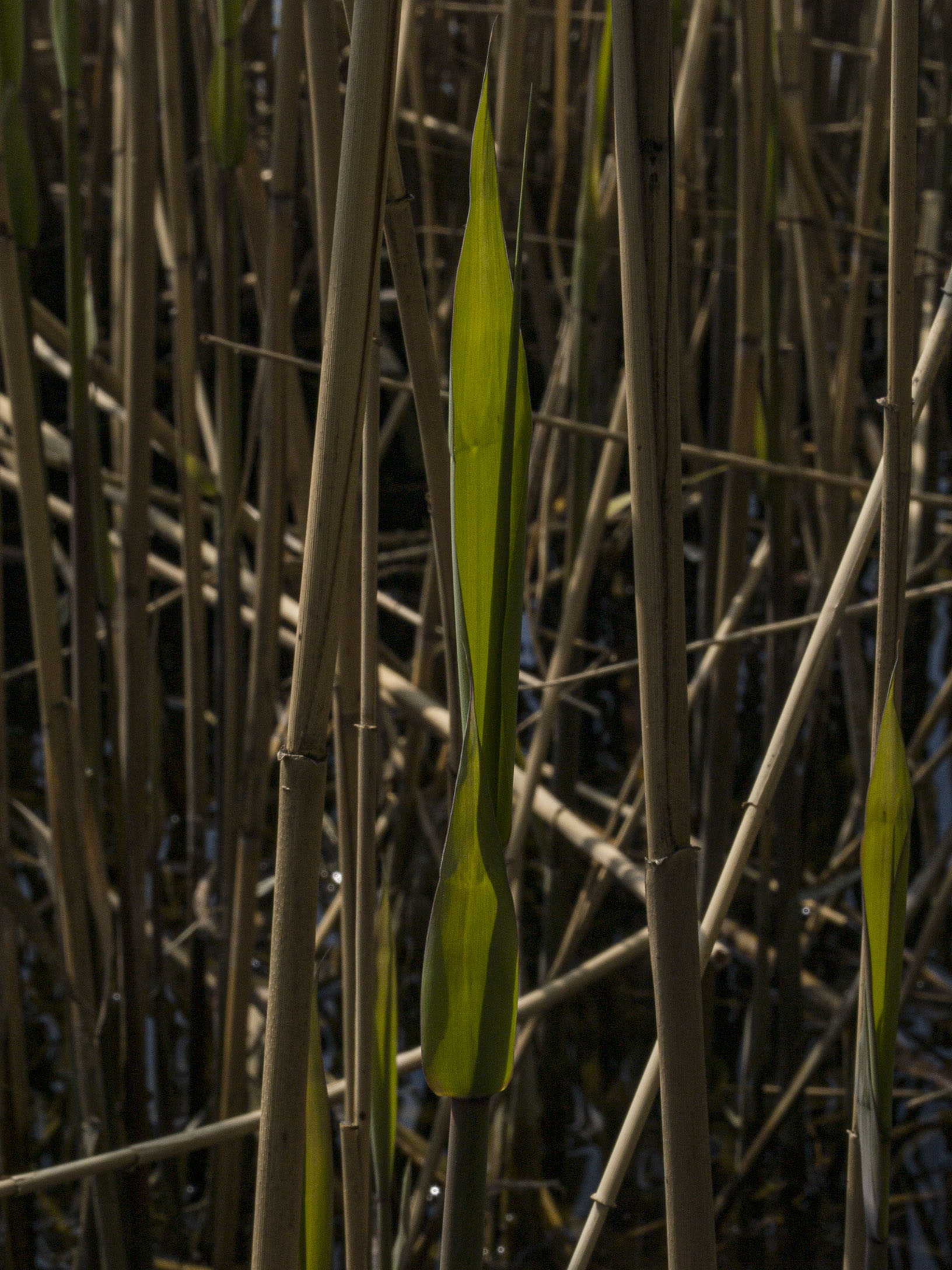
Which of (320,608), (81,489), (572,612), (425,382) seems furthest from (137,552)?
(320,608)

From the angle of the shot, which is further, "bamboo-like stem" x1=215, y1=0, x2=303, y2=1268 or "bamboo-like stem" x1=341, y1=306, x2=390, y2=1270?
"bamboo-like stem" x1=215, y1=0, x2=303, y2=1268

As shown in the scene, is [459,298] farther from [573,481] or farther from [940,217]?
[940,217]

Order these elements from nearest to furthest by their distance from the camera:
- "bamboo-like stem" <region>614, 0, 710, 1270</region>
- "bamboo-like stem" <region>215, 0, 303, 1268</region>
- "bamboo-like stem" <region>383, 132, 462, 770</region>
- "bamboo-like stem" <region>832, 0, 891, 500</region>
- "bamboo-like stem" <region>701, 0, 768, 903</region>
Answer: "bamboo-like stem" <region>614, 0, 710, 1270</region> → "bamboo-like stem" <region>383, 132, 462, 770</region> → "bamboo-like stem" <region>215, 0, 303, 1268</region> → "bamboo-like stem" <region>701, 0, 768, 903</region> → "bamboo-like stem" <region>832, 0, 891, 500</region>

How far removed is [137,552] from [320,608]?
2.11 ft

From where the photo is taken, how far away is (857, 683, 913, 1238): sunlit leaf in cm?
43

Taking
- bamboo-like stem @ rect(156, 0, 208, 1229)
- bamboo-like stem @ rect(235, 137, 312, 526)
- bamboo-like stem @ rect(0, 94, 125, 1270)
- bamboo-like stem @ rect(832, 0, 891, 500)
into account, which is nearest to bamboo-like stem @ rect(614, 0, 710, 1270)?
bamboo-like stem @ rect(235, 137, 312, 526)

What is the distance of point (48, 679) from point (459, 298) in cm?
58

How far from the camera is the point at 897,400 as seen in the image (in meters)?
0.45

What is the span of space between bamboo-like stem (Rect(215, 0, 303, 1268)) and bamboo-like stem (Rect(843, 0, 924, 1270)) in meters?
0.37

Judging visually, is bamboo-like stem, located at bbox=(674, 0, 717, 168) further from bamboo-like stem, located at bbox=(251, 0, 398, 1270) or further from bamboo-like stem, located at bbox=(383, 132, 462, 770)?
bamboo-like stem, located at bbox=(251, 0, 398, 1270)

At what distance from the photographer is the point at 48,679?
837mm

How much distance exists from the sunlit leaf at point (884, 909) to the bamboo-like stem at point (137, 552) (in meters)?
0.60

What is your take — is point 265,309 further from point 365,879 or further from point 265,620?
point 365,879

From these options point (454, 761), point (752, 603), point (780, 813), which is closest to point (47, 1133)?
point (780, 813)
